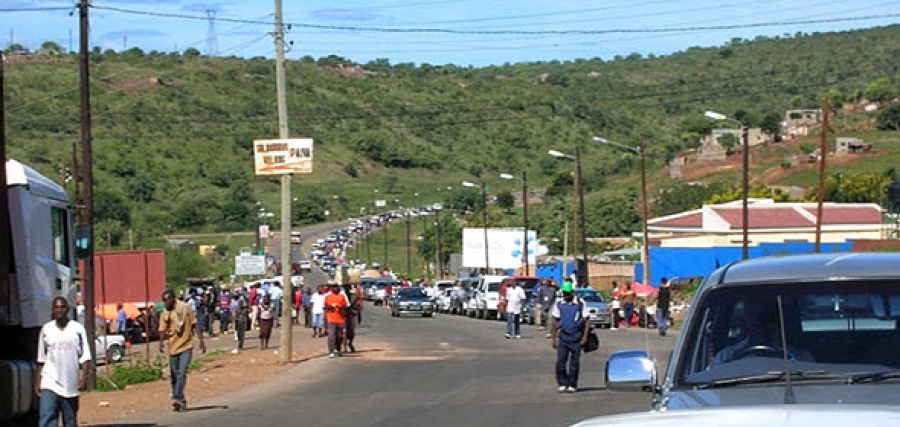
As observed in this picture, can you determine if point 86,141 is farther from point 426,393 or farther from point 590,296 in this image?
point 590,296

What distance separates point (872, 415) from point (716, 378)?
5.65 feet

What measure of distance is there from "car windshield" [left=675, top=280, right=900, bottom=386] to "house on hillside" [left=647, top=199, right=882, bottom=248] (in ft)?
220

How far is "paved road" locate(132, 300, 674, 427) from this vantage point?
64.1ft

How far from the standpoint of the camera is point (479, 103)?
149625 millimetres

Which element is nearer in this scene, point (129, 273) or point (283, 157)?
point (129, 273)

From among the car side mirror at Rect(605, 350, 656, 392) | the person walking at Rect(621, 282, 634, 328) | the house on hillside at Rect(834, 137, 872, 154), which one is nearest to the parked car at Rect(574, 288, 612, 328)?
the person walking at Rect(621, 282, 634, 328)

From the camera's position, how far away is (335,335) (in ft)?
115

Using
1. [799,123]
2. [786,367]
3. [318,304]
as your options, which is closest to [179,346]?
[786,367]

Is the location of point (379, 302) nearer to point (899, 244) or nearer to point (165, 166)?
point (165, 166)

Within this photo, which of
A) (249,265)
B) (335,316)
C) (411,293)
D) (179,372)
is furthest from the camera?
(249,265)

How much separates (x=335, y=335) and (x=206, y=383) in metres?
6.81

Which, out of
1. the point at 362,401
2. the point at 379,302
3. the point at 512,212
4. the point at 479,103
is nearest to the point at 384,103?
the point at 479,103

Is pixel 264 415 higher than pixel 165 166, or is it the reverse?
pixel 165 166

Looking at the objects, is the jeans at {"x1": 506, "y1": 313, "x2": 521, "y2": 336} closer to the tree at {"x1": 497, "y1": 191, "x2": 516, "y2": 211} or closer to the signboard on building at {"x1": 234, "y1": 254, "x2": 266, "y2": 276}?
the signboard on building at {"x1": 234, "y1": 254, "x2": 266, "y2": 276}
